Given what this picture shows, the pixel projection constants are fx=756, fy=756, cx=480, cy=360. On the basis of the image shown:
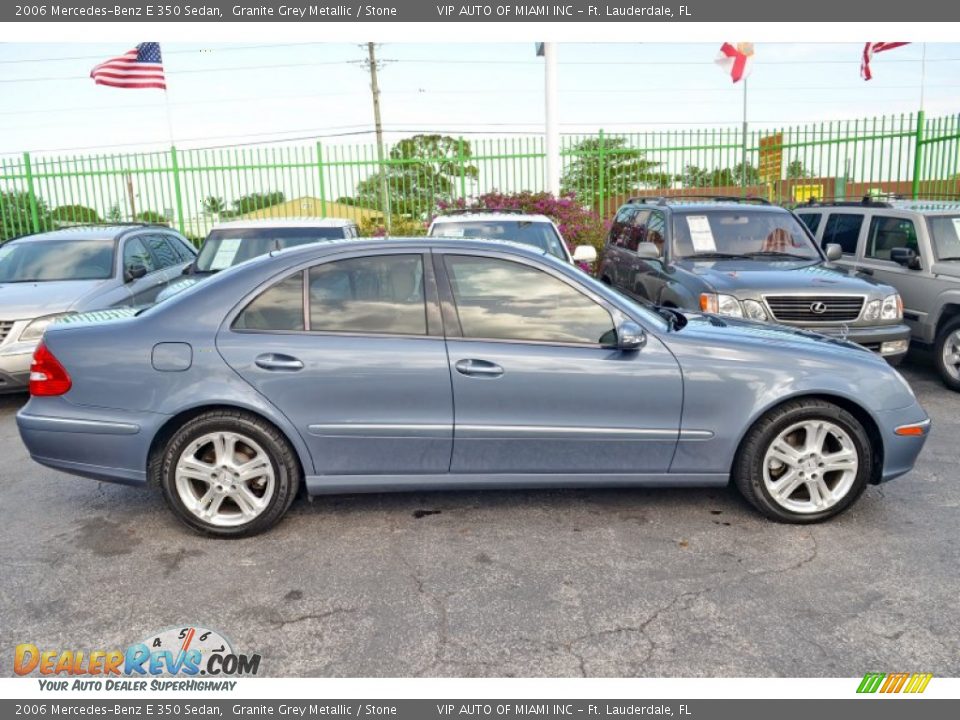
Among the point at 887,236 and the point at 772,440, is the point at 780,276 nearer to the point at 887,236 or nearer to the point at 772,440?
the point at 887,236

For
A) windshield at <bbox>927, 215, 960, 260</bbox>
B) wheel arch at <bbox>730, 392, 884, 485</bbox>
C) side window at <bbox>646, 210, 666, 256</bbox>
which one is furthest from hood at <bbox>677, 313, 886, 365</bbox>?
windshield at <bbox>927, 215, 960, 260</bbox>

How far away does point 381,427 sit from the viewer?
3.91m

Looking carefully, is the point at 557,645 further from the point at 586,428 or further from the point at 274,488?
the point at 274,488

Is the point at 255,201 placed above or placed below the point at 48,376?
above

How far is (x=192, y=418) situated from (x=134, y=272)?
474cm

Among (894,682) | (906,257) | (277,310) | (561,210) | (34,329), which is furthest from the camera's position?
(561,210)

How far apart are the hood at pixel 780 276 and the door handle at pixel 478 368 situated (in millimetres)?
3384

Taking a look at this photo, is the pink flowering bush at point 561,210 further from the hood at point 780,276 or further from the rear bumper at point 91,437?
the rear bumper at point 91,437

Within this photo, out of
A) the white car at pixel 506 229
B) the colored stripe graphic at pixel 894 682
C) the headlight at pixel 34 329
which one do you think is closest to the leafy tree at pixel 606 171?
the white car at pixel 506 229

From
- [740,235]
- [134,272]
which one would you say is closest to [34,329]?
[134,272]

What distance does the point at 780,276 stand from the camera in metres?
6.77

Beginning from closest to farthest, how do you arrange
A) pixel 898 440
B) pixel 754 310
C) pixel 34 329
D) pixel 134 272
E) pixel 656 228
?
1. pixel 898 440
2. pixel 754 310
3. pixel 34 329
4. pixel 134 272
5. pixel 656 228

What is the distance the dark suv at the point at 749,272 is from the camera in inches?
257
